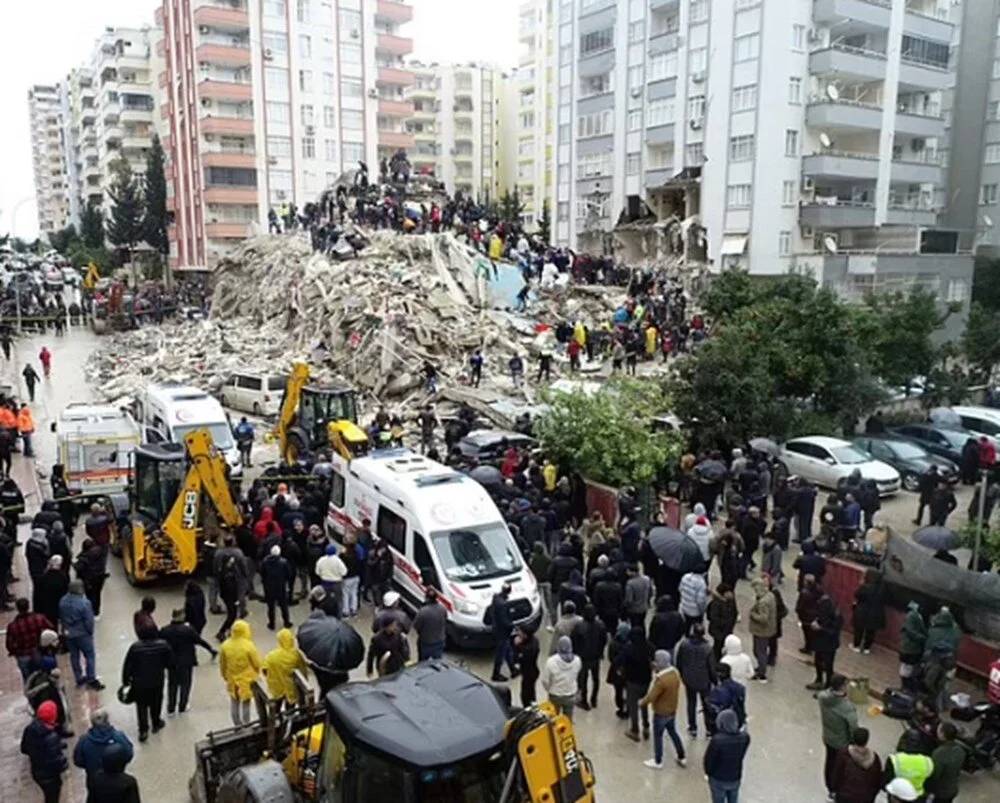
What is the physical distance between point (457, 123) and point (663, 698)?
9018cm

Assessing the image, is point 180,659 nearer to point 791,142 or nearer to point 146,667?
point 146,667

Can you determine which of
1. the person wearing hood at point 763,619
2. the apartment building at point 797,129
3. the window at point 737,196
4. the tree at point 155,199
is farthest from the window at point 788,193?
the tree at point 155,199

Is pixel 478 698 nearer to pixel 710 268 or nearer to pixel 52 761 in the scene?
pixel 52 761

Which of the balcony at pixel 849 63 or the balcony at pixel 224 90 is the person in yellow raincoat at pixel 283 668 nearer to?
the balcony at pixel 849 63

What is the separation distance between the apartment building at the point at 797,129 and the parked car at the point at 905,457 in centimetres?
1816

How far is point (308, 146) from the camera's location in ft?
204

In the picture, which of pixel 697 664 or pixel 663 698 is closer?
pixel 663 698

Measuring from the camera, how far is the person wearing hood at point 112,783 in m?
7.49

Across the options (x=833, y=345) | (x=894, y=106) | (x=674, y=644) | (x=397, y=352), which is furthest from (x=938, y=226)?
(x=674, y=644)

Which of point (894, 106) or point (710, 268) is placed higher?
point (894, 106)

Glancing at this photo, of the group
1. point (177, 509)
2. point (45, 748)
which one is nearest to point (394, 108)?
point (177, 509)

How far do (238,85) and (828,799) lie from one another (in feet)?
195

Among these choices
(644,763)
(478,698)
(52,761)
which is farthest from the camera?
(644,763)

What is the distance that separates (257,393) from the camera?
96.0 ft
